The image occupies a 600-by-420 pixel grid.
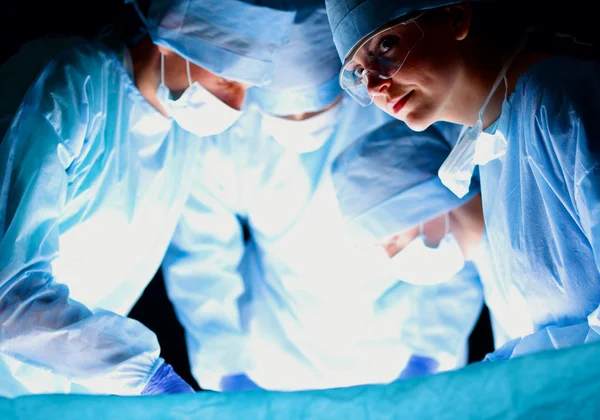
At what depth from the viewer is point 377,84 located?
4.72 feet

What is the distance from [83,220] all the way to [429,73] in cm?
103

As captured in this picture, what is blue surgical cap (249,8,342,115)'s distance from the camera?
2.03 metres

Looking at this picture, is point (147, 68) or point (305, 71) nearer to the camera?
point (147, 68)

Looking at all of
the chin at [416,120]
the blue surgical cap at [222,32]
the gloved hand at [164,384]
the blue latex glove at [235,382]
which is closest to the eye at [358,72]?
the chin at [416,120]

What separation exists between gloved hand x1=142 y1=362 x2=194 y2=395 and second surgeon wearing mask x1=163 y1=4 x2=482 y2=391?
72 centimetres

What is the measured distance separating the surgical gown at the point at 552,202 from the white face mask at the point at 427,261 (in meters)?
0.45

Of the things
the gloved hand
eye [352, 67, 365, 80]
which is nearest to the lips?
eye [352, 67, 365, 80]

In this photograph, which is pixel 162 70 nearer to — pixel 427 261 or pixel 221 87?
pixel 221 87

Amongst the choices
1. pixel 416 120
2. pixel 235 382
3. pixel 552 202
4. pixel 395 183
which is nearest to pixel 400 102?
pixel 416 120

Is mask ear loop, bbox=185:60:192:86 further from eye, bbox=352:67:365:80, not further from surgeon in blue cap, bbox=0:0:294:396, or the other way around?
eye, bbox=352:67:365:80

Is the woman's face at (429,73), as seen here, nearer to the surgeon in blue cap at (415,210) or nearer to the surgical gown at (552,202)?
the surgical gown at (552,202)

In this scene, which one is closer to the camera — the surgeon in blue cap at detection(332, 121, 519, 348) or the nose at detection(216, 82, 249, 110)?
the nose at detection(216, 82, 249, 110)

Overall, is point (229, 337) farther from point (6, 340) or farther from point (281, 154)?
point (6, 340)

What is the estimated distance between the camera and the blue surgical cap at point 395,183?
80.6 inches
